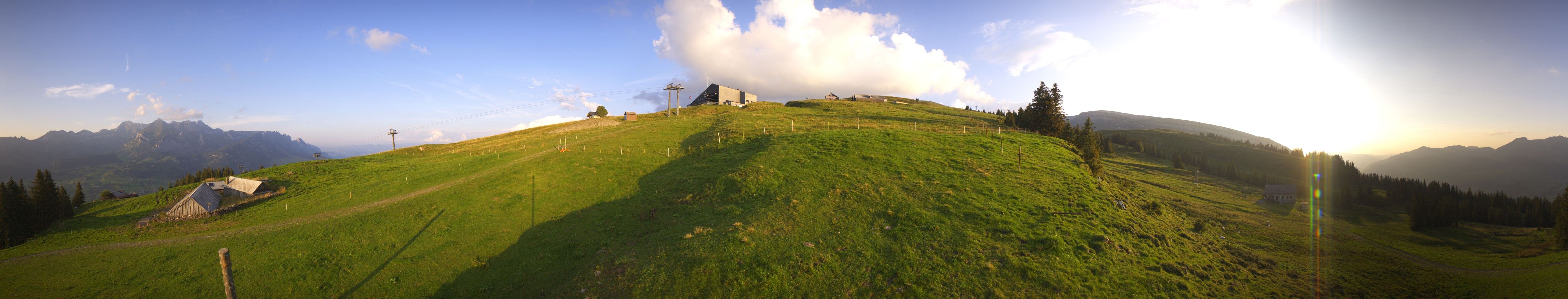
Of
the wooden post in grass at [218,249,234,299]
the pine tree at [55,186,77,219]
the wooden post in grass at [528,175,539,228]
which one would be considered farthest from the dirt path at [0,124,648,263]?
the wooden post in grass at [218,249,234,299]

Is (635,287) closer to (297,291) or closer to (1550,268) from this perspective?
(297,291)

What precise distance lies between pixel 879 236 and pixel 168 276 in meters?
31.4

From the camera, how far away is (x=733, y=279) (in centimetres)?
1634

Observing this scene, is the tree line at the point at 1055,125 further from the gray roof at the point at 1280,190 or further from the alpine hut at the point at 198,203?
the alpine hut at the point at 198,203

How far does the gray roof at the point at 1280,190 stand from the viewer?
54719 millimetres

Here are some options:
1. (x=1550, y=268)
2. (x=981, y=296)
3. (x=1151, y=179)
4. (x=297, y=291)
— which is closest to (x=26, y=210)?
(x=297, y=291)

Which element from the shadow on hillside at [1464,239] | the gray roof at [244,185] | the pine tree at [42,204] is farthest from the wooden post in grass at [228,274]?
the shadow on hillside at [1464,239]

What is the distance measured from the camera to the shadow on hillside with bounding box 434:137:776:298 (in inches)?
716

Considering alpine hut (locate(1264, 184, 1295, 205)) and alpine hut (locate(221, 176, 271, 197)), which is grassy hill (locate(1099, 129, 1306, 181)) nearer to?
alpine hut (locate(1264, 184, 1295, 205))

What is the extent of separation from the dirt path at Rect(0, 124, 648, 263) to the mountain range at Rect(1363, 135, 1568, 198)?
688 feet

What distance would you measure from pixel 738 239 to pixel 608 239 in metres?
7.72

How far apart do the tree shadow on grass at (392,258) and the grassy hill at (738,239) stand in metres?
0.14

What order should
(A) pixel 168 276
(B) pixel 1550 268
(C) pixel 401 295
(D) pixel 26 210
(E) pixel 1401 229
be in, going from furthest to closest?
(E) pixel 1401 229 < (D) pixel 26 210 < (B) pixel 1550 268 < (A) pixel 168 276 < (C) pixel 401 295

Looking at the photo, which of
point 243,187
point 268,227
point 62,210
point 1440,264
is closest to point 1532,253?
point 1440,264
